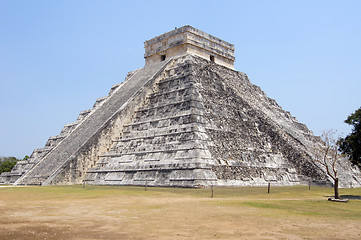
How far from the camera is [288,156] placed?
67.8 ft

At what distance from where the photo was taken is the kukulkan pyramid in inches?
664

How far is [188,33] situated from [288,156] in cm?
1082

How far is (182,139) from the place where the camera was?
56.6ft

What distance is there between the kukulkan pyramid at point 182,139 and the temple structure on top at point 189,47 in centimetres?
10

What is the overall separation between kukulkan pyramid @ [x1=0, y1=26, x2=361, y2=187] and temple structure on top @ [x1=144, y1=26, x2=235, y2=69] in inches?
3.8

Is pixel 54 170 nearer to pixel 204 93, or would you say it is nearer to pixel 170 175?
pixel 170 175

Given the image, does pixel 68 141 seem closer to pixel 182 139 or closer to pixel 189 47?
pixel 182 139

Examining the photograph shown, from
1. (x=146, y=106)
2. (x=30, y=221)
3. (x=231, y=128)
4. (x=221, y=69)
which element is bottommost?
(x=30, y=221)

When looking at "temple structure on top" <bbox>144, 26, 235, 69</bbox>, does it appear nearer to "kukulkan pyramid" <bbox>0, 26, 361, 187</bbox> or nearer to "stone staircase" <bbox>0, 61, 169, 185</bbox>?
"kukulkan pyramid" <bbox>0, 26, 361, 187</bbox>

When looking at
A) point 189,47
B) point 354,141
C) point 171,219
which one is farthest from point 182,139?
point 189,47

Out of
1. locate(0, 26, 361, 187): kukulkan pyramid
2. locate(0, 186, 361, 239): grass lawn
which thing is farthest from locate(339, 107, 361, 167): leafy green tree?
locate(0, 186, 361, 239): grass lawn

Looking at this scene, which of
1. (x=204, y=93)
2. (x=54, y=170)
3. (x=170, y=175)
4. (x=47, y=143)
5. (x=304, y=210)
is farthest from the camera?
(x=47, y=143)

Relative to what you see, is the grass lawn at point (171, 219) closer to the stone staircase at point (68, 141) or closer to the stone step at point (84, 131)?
the stone step at point (84, 131)

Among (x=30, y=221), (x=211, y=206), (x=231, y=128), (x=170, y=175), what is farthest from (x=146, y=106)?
(x=30, y=221)
